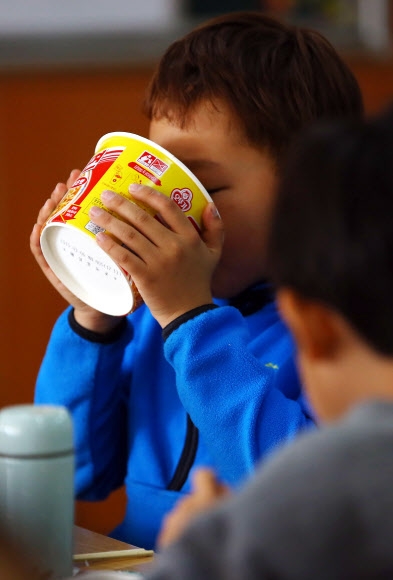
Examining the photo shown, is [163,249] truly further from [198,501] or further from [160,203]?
[198,501]

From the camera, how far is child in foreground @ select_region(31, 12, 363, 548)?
996 millimetres

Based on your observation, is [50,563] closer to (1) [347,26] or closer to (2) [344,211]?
(2) [344,211]

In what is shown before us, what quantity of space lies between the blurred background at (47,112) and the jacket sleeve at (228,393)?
132 centimetres

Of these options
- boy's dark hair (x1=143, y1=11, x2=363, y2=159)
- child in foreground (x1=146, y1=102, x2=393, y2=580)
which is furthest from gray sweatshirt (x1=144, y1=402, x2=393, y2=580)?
boy's dark hair (x1=143, y1=11, x2=363, y2=159)

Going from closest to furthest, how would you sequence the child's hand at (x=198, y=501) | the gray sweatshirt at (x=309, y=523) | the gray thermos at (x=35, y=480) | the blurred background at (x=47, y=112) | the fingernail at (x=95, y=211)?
the gray sweatshirt at (x=309, y=523)
the child's hand at (x=198, y=501)
the gray thermos at (x=35, y=480)
the fingernail at (x=95, y=211)
the blurred background at (x=47, y=112)

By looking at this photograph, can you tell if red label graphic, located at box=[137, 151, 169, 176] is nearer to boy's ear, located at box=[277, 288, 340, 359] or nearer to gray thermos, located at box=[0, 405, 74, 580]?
gray thermos, located at box=[0, 405, 74, 580]

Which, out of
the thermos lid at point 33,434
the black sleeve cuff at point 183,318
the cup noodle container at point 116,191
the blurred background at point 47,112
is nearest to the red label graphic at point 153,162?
the cup noodle container at point 116,191

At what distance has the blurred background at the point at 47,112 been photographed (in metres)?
2.36

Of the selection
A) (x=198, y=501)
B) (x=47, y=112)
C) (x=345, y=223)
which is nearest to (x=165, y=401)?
(x=198, y=501)

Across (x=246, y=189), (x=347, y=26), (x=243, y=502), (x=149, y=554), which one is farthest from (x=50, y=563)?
(x=347, y=26)

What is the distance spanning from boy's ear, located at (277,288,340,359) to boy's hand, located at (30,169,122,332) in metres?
0.63

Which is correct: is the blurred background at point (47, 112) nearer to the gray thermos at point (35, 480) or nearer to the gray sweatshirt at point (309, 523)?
the gray thermos at point (35, 480)

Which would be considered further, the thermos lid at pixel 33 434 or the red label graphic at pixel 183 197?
the red label graphic at pixel 183 197

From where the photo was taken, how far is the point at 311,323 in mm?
530
